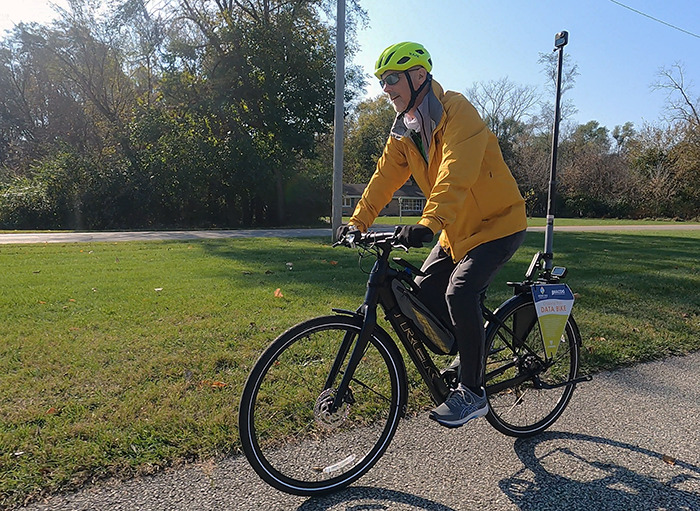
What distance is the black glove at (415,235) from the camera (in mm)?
2246

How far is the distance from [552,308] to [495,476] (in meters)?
1.09

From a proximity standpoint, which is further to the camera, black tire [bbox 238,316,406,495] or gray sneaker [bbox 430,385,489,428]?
gray sneaker [bbox 430,385,489,428]

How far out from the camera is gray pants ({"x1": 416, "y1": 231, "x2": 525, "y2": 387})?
Result: 262cm

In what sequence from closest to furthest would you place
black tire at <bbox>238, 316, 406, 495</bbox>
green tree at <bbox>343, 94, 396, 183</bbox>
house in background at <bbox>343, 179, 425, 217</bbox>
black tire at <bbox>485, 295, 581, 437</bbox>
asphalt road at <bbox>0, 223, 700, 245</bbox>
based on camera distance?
1. black tire at <bbox>238, 316, 406, 495</bbox>
2. black tire at <bbox>485, 295, 581, 437</bbox>
3. asphalt road at <bbox>0, 223, 700, 245</bbox>
4. house in background at <bbox>343, 179, 425, 217</bbox>
5. green tree at <bbox>343, 94, 396, 183</bbox>

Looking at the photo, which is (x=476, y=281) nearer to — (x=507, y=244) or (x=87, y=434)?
(x=507, y=244)

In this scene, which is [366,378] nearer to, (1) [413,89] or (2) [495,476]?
(2) [495,476]

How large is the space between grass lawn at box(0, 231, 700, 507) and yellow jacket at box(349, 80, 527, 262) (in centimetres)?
135

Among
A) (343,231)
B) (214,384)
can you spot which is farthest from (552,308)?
(214,384)

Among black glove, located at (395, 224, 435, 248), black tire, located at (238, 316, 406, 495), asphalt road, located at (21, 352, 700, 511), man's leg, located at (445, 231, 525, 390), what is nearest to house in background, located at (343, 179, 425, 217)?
asphalt road, located at (21, 352, 700, 511)

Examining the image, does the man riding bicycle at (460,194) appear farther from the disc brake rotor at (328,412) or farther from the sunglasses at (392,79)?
the disc brake rotor at (328,412)

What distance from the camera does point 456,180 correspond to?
2.45 meters

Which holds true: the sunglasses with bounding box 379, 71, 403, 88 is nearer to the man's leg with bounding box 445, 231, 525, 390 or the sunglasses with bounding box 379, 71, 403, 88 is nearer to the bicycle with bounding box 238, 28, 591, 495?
the bicycle with bounding box 238, 28, 591, 495

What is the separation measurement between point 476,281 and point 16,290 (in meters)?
6.21

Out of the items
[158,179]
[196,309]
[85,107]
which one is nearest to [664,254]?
[196,309]
